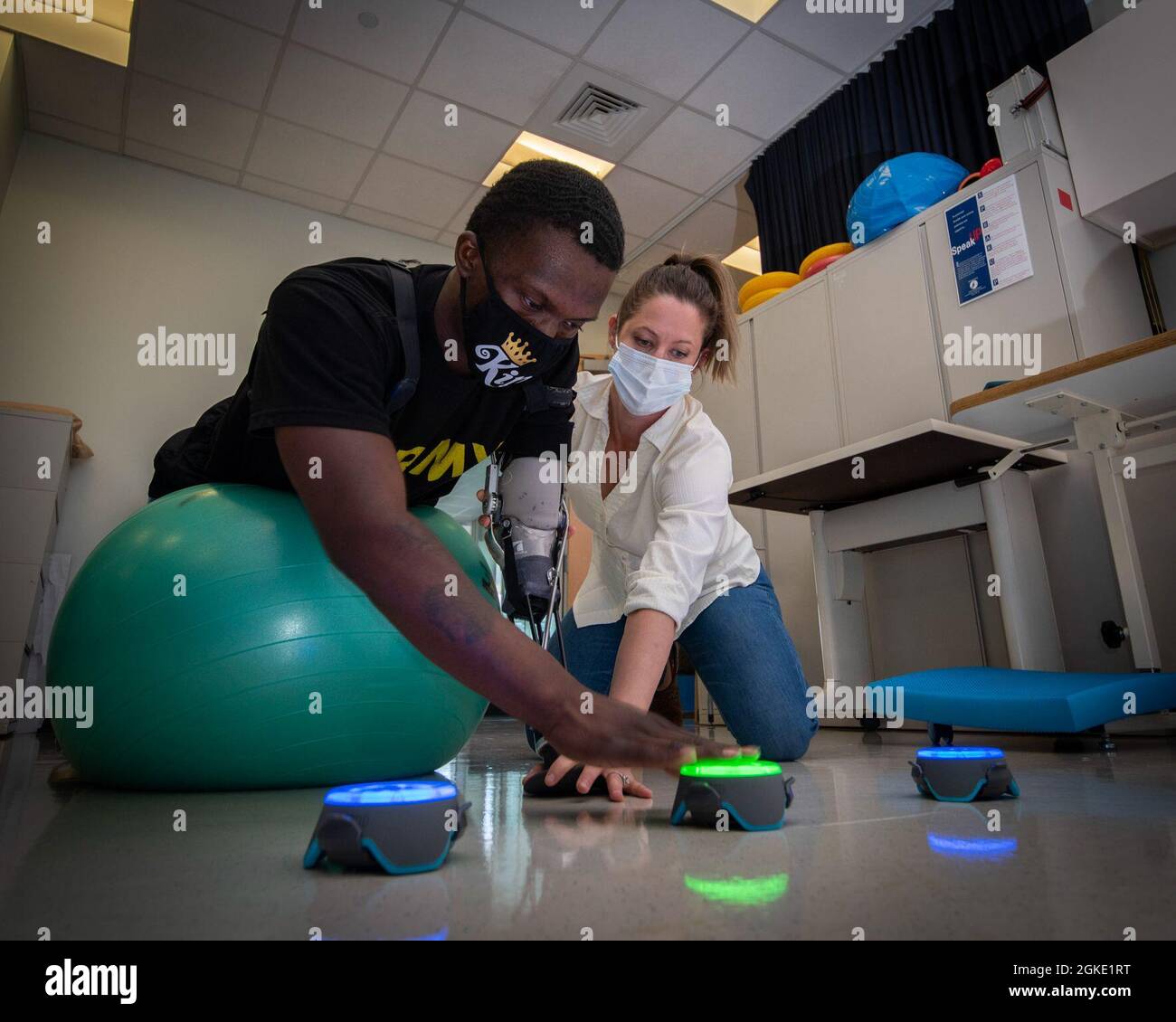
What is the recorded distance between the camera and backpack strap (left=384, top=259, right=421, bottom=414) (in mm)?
1030

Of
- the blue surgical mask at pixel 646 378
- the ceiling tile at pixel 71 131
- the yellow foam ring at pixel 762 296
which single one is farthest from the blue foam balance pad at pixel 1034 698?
the ceiling tile at pixel 71 131

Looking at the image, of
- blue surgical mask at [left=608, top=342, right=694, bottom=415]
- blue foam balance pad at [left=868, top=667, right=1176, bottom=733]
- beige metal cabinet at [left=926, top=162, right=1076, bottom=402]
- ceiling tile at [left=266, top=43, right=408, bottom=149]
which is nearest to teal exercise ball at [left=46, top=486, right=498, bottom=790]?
blue surgical mask at [left=608, top=342, right=694, bottom=415]

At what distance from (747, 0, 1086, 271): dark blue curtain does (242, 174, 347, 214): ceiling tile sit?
102 inches

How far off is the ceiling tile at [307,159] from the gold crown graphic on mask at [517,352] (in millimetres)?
3682

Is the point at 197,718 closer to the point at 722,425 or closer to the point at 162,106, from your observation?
the point at 722,425

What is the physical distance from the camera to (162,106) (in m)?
3.77

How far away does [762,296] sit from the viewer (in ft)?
12.3

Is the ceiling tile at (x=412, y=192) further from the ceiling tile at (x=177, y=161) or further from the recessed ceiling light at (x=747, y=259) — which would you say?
the recessed ceiling light at (x=747, y=259)

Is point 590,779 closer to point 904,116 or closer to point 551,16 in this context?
point 551,16

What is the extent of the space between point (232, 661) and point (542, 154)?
3911 mm

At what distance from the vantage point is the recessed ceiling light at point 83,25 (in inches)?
134

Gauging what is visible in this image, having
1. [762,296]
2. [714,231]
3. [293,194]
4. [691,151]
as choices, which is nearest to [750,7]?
[691,151]
